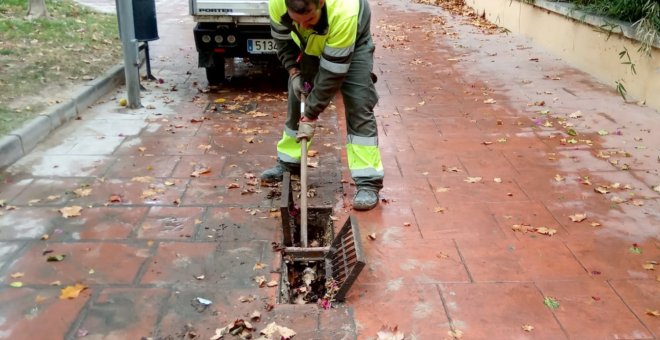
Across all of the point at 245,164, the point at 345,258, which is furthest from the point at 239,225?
the point at 245,164

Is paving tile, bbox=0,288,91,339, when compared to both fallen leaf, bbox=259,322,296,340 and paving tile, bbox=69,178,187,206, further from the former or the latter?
paving tile, bbox=69,178,187,206

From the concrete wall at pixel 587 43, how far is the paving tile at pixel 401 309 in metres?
4.70

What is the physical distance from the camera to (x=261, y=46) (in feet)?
23.2

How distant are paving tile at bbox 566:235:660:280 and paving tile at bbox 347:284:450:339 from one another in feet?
3.21

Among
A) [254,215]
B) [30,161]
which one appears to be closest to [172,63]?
[30,161]

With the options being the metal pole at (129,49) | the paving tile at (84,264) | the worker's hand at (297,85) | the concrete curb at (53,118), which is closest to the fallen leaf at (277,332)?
the paving tile at (84,264)

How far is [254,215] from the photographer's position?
4.07 metres

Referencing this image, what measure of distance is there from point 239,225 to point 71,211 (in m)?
1.13

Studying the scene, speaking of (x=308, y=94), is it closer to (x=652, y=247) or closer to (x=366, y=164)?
(x=366, y=164)

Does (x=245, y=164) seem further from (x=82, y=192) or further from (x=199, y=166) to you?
(x=82, y=192)

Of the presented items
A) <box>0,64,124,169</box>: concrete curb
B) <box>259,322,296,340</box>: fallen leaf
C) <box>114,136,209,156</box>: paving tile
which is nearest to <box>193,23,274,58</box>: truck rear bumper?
<box>0,64,124,169</box>: concrete curb

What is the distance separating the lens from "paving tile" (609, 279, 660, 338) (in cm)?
295

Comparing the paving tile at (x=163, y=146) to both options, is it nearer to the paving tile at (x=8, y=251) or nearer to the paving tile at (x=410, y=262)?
the paving tile at (x=8, y=251)

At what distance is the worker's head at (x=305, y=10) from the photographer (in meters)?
3.26
